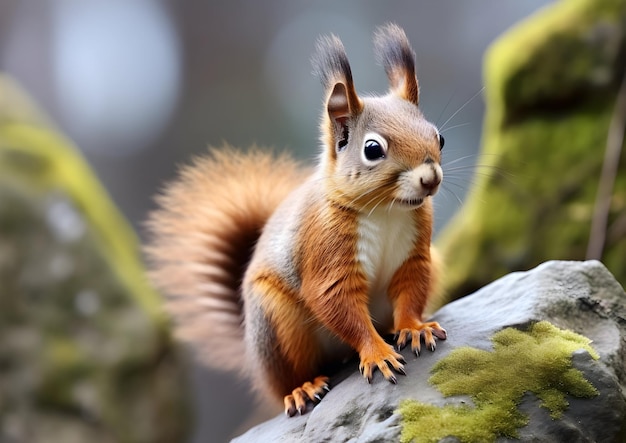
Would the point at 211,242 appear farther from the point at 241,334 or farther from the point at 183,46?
the point at 183,46

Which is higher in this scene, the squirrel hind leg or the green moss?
the squirrel hind leg

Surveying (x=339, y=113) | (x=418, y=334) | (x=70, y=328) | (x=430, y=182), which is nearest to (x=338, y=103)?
(x=339, y=113)

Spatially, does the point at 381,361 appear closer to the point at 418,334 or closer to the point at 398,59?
the point at 418,334

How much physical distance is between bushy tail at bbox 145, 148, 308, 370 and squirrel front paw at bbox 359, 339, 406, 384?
0.61 metres

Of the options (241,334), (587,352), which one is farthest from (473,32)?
(587,352)

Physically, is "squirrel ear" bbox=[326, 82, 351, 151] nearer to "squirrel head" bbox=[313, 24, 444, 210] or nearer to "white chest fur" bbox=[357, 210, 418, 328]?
"squirrel head" bbox=[313, 24, 444, 210]

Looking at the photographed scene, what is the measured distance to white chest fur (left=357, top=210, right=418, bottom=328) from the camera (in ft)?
4.98

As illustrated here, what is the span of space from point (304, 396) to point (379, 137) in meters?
0.62

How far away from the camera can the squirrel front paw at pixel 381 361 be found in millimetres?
1393

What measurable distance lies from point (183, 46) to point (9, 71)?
0.92m

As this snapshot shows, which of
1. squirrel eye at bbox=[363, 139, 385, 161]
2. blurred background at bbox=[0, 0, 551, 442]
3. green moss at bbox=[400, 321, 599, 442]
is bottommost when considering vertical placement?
green moss at bbox=[400, 321, 599, 442]

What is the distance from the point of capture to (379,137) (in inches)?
55.7

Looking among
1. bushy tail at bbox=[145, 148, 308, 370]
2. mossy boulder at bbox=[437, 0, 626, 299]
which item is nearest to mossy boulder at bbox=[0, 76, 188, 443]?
bushy tail at bbox=[145, 148, 308, 370]

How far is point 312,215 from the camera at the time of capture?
1575 mm
